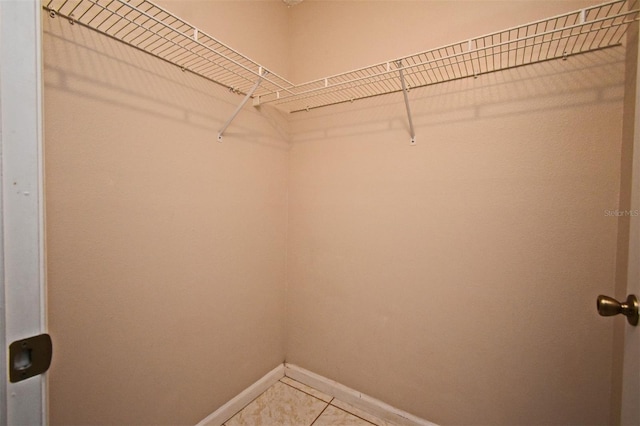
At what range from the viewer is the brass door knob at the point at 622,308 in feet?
2.07

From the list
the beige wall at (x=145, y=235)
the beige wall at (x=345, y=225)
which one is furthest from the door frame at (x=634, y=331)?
the beige wall at (x=145, y=235)

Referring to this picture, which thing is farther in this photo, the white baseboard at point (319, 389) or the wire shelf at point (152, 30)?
the white baseboard at point (319, 389)

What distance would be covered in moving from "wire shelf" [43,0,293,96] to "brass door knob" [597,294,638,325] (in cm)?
130

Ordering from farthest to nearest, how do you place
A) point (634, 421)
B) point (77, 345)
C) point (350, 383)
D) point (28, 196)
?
point (350, 383)
point (77, 345)
point (634, 421)
point (28, 196)

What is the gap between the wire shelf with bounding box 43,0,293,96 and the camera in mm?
810

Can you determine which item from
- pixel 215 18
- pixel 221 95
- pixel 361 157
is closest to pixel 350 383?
pixel 361 157

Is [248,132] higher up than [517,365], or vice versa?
[248,132]

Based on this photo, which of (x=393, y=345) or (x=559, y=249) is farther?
(x=393, y=345)

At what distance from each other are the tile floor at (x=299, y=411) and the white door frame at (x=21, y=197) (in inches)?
43.4

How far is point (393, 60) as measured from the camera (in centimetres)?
105

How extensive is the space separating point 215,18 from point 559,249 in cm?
175

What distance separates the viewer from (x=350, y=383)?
1520mm

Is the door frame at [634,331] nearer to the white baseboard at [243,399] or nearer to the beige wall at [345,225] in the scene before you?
→ the beige wall at [345,225]

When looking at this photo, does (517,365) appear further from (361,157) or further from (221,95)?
(221,95)
